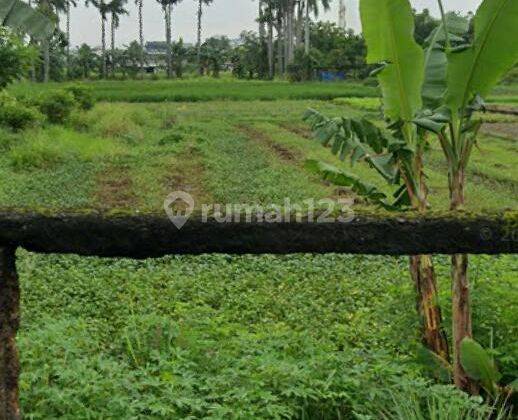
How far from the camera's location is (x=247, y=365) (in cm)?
335

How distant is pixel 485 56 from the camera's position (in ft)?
13.2

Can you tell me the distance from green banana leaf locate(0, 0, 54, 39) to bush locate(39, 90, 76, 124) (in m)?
10.4

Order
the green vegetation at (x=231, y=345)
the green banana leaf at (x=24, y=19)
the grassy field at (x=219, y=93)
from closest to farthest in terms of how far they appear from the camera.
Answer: the green vegetation at (x=231, y=345)
the green banana leaf at (x=24, y=19)
the grassy field at (x=219, y=93)

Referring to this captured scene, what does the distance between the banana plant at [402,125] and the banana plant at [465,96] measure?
7.4 inches

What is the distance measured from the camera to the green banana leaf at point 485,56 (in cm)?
391

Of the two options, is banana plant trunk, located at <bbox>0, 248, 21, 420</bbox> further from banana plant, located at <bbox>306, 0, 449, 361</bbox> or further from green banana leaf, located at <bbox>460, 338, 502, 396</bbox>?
banana plant, located at <bbox>306, 0, 449, 361</bbox>

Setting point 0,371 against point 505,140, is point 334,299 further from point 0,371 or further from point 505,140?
point 505,140

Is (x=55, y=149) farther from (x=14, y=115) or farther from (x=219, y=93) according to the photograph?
(x=219, y=93)

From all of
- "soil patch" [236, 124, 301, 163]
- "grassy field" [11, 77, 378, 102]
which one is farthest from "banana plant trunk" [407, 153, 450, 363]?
"grassy field" [11, 77, 378, 102]

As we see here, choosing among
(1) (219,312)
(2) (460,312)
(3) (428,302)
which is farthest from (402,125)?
(1) (219,312)

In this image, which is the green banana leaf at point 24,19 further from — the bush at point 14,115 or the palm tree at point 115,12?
the palm tree at point 115,12

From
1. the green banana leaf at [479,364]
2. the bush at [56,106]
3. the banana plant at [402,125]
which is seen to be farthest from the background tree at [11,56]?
the green banana leaf at [479,364]

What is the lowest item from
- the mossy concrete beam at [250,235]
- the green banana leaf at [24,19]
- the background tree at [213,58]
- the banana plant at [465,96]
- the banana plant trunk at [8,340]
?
the banana plant trunk at [8,340]

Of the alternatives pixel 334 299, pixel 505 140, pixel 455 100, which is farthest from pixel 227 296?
pixel 505 140
